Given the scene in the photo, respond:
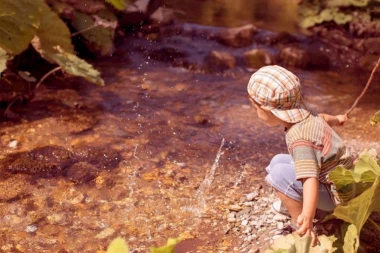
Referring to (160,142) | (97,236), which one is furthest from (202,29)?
(97,236)

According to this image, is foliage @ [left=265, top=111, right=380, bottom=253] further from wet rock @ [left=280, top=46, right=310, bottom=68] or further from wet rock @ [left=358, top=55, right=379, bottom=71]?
wet rock @ [left=358, top=55, right=379, bottom=71]

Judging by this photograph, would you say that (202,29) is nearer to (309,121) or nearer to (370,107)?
(370,107)

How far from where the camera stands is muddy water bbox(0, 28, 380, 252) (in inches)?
102

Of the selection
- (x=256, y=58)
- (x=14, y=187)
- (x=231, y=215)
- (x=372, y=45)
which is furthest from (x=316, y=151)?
(x=372, y=45)

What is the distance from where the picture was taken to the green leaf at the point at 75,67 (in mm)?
3768

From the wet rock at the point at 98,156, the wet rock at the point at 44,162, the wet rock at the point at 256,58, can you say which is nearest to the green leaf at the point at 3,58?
the wet rock at the point at 44,162

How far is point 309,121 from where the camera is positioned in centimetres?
212

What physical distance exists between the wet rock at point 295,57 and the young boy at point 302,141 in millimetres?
3448

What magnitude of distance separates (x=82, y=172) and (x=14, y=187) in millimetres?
395

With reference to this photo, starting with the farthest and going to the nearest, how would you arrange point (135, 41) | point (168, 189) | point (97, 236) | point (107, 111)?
point (135, 41) < point (107, 111) < point (168, 189) < point (97, 236)

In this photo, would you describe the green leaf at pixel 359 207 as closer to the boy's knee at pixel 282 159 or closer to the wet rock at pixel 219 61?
the boy's knee at pixel 282 159

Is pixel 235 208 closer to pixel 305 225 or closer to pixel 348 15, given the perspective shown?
pixel 305 225

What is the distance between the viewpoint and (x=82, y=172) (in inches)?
122

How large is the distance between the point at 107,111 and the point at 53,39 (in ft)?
2.53
